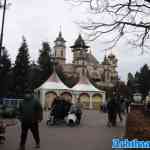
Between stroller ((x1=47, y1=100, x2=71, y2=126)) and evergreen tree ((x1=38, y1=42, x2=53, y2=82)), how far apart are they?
5251 centimetres

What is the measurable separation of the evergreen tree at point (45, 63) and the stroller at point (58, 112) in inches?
2067

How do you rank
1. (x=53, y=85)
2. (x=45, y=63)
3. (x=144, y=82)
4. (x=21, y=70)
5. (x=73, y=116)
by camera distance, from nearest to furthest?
1. (x=73, y=116)
2. (x=53, y=85)
3. (x=21, y=70)
4. (x=45, y=63)
5. (x=144, y=82)

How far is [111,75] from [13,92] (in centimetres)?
7203

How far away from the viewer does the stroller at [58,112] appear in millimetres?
19531

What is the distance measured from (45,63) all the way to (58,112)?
54.3 metres

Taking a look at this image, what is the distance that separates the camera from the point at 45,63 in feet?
241

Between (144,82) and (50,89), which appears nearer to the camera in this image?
(50,89)

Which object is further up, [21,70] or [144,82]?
[21,70]

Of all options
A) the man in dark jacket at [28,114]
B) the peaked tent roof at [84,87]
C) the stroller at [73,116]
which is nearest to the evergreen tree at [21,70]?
the peaked tent roof at [84,87]

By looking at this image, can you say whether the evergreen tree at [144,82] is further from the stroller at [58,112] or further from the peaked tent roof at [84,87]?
the stroller at [58,112]

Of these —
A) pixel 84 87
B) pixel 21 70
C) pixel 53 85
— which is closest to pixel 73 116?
pixel 53 85

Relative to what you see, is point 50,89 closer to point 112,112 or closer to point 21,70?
point 21,70

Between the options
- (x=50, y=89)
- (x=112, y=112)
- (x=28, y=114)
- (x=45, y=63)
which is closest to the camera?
(x=28, y=114)

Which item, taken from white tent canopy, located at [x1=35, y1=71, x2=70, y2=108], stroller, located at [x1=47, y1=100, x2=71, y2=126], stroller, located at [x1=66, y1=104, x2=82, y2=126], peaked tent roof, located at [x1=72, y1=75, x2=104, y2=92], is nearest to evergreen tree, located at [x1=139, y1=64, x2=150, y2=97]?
peaked tent roof, located at [x1=72, y1=75, x2=104, y2=92]
